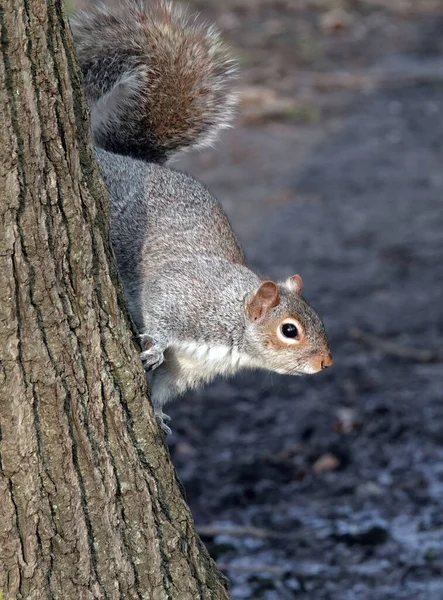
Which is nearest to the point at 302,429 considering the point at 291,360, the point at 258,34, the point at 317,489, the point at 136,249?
the point at 317,489

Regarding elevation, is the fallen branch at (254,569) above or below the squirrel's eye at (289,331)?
below

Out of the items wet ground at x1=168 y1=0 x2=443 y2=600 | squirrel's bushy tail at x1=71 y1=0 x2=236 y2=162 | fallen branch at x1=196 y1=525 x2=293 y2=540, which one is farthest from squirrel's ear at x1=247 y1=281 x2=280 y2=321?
fallen branch at x1=196 y1=525 x2=293 y2=540

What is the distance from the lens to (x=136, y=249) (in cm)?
239

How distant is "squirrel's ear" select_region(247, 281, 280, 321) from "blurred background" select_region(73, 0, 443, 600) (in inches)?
39.6

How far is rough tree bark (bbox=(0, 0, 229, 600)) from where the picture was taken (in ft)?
5.47

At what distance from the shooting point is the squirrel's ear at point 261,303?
8.09 ft

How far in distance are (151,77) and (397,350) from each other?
2266 millimetres

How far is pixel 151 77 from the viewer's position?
8.67 ft

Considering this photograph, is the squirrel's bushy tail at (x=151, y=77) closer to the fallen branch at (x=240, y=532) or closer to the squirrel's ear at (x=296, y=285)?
the squirrel's ear at (x=296, y=285)

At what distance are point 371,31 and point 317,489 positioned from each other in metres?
5.92

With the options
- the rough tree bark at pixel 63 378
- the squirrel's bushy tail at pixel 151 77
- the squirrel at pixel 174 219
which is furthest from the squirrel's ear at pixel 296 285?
the rough tree bark at pixel 63 378

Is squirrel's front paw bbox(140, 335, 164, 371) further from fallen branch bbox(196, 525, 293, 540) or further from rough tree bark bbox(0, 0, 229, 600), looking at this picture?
fallen branch bbox(196, 525, 293, 540)

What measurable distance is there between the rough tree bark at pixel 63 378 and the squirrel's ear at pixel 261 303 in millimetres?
623

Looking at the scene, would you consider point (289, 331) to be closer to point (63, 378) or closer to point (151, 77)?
point (151, 77)
